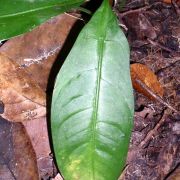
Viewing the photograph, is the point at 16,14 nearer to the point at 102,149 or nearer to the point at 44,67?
the point at 44,67

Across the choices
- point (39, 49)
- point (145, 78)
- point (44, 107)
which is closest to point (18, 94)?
point (44, 107)

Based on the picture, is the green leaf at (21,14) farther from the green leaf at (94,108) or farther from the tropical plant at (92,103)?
the green leaf at (94,108)

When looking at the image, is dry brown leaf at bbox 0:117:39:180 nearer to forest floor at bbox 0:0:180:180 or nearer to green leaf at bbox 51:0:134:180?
forest floor at bbox 0:0:180:180

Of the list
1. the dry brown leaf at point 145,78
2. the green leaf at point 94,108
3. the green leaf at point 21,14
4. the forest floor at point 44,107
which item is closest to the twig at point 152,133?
the forest floor at point 44,107

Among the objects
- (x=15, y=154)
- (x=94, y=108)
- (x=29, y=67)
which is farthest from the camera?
(x=29, y=67)

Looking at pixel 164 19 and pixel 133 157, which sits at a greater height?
pixel 164 19

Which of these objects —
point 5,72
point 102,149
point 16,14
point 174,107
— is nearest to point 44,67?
point 5,72

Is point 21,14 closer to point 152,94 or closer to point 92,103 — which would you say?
point 92,103
